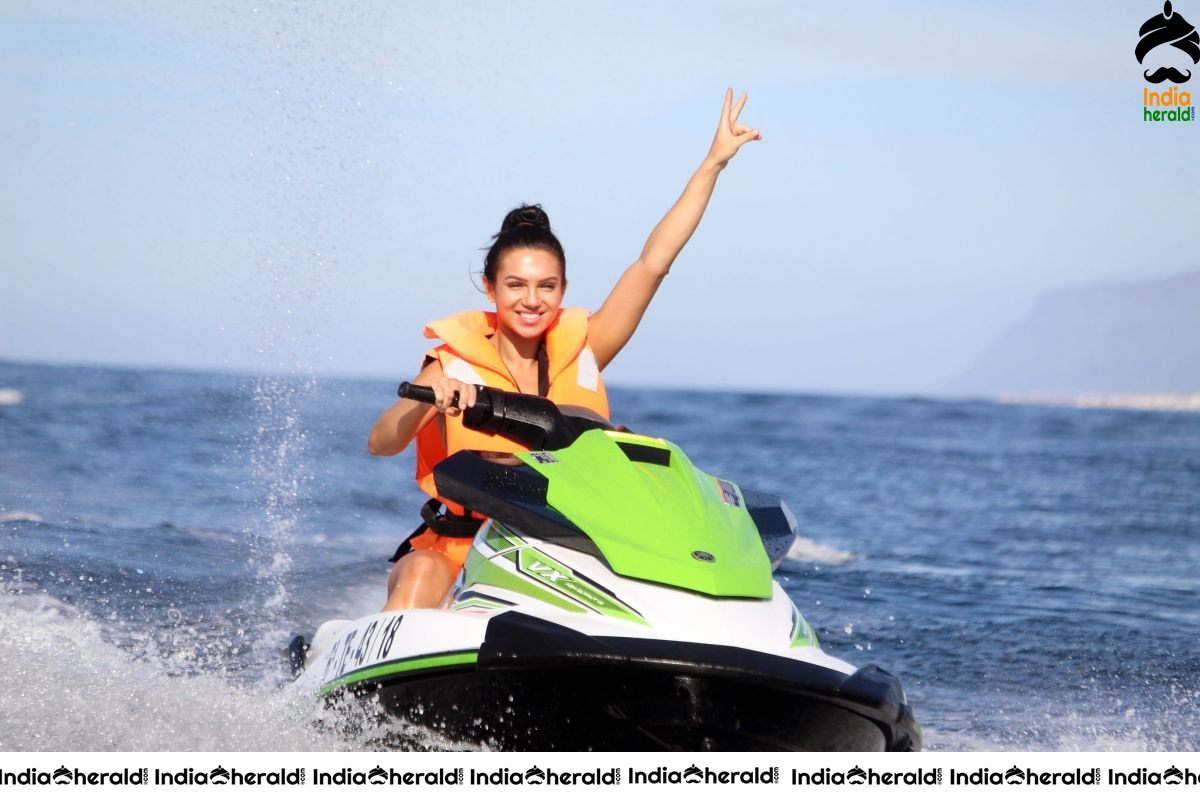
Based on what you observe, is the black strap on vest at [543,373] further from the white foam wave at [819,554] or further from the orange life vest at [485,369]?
the white foam wave at [819,554]

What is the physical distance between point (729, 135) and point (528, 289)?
1.02 m

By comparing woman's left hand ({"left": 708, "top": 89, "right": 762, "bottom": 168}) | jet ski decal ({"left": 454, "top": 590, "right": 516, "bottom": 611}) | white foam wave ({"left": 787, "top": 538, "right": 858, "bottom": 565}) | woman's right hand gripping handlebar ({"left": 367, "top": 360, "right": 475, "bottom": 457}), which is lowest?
white foam wave ({"left": 787, "top": 538, "right": 858, "bottom": 565})

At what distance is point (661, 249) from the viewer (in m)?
4.52

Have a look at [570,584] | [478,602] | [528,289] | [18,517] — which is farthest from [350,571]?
[570,584]

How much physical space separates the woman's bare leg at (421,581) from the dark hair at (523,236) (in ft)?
2.96

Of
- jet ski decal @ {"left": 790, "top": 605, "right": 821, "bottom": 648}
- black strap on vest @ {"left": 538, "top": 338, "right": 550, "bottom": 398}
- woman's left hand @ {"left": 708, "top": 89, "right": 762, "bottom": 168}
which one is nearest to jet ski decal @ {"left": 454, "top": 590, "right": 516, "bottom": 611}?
jet ski decal @ {"left": 790, "top": 605, "right": 821, "bottom": 648}

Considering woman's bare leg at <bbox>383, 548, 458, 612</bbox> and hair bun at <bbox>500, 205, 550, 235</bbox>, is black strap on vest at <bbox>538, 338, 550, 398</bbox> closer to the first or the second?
hair bun at <bbox>500, 205, 550, 235</bbox>

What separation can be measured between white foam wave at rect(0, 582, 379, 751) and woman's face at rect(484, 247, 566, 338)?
1.29m

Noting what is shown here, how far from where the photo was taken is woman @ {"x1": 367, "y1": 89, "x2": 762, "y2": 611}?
3930 millimetres

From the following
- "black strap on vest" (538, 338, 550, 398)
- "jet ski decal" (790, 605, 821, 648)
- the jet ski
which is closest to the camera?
the jet ski

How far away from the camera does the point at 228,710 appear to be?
4.10 m

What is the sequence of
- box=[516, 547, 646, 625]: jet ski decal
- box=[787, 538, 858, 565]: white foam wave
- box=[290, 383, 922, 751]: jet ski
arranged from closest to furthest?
box=[290, 383, 922, 751]: jet ski, box=[516, 547, 646, 625]: jet ski decal, box=[787, 538, 858, 565]: white foam wave
